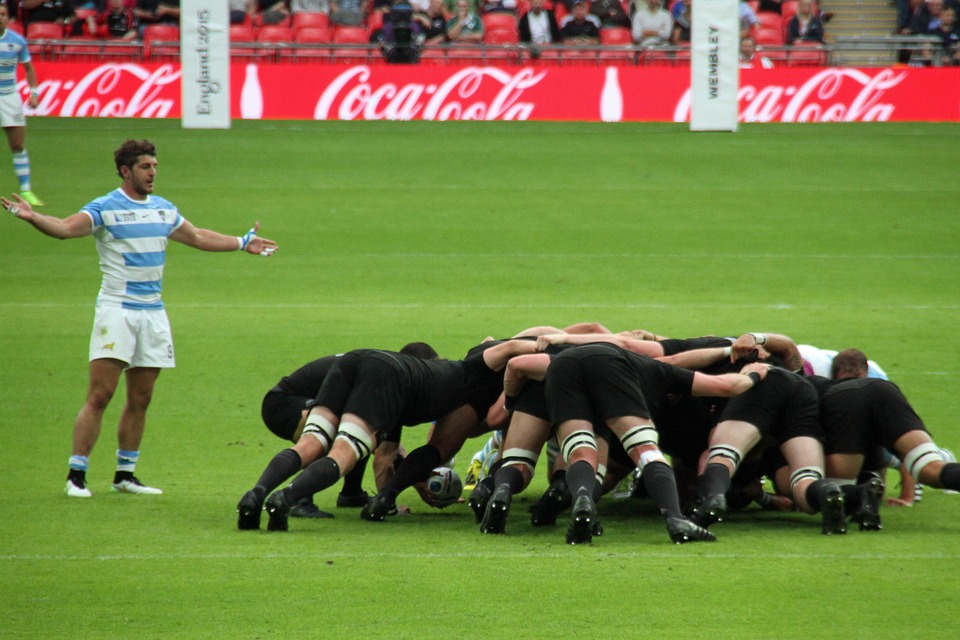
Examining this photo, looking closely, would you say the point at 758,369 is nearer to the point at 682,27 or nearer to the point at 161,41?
the point at 161,41

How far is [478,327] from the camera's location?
1349cm

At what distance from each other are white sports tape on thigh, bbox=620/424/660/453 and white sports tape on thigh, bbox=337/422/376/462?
1447 millimetres

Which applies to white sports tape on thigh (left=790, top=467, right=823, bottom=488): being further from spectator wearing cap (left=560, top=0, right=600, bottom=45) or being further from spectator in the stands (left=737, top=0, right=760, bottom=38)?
spectator in the stands (left=737, top=0, right=760, bottom=38)

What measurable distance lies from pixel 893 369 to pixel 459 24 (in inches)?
622

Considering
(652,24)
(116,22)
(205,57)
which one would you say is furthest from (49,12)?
(652,24)

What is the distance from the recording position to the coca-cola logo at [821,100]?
24062 millimetres

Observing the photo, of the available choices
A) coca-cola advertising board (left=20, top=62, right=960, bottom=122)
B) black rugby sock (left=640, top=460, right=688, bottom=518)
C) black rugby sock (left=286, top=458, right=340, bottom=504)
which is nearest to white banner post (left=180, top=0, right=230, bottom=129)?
coca-cola advertising board (left=20, top=62, right=960, bottom=122)

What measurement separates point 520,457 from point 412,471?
68 centimetres

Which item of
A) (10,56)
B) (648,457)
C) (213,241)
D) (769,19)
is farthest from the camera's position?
(769,19)

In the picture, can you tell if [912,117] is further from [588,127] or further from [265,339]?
[265,339]

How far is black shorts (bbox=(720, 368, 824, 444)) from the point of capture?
7.40m

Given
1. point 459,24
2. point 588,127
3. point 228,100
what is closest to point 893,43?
point 588,127

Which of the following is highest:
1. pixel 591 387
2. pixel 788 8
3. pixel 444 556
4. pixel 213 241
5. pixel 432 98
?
pixel 788 8

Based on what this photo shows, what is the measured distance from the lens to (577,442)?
23.1ft
